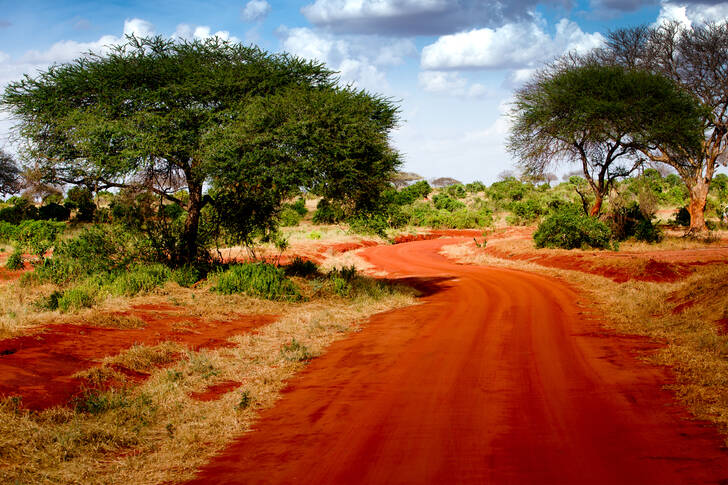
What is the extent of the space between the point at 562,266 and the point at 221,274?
41.3ft

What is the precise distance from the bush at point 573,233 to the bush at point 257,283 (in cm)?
1426

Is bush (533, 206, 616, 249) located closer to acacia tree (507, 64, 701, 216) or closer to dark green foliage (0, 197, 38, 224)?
acacia tree (507, 64, 701, 216)

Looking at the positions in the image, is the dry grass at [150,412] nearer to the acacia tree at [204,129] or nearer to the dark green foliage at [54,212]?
the acacia tree at [204,129]

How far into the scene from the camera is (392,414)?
5848 mm

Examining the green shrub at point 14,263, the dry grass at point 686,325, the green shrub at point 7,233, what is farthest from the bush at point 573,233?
the green shrub at point 7,233

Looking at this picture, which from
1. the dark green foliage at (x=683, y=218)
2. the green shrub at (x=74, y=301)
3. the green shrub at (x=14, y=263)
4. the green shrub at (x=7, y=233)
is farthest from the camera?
the dark green foliage at (x=683, y=218)

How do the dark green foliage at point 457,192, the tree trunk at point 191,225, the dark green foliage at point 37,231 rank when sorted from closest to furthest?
the tree trunk at point 191,225, the dark green foliage at point 37,231, the dark green foliage at point 457,192

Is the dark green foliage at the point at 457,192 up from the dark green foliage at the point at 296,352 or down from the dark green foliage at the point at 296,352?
up

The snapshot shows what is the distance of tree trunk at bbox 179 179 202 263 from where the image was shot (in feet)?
48.8

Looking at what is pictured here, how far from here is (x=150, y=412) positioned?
19.6ft

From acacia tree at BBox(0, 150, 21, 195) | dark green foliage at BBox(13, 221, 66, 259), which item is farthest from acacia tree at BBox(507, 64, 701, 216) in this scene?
acacia tree at BBox(0, 150, 21, 195)

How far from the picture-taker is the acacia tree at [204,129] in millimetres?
12922

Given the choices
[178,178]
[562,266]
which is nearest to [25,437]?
[178,178]

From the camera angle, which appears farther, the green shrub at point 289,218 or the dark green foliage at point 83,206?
the green shrub at point 289,218
